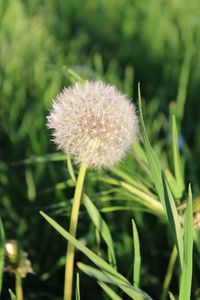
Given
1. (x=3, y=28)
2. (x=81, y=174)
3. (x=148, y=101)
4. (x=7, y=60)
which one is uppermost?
(x=3, y=28)

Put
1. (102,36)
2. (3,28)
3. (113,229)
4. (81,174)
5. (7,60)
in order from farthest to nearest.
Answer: (102,36), (3,28), (7,60), (113,229), (81,174)

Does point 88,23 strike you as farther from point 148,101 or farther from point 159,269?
point 159,269

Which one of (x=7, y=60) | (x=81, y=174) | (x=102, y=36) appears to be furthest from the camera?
(x=102, y=36)

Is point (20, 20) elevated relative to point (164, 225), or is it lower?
elevated

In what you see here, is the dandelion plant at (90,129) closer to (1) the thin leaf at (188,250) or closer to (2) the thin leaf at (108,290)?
(2) the thin leaf at (108,290)

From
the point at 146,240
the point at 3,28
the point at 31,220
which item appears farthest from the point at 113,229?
the point at 3,28

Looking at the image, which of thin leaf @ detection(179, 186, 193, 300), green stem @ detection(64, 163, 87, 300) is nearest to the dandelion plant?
green stem @ detection(64, 163, 87, 300)

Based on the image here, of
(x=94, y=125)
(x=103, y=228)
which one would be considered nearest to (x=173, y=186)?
(x=103, y=228)
